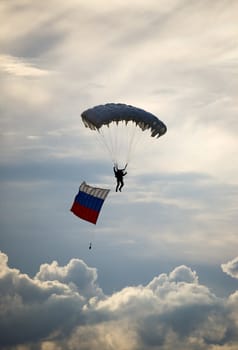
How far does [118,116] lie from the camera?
94.9 m

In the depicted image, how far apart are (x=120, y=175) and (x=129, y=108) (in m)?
8.49

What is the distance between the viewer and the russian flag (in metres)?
102

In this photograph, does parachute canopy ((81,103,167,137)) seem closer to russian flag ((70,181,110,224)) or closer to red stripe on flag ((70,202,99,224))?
russian flag ((70,181,110,224))

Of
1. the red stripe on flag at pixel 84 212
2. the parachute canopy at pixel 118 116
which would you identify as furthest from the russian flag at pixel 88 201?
the parachute canopy at pixel 118 116

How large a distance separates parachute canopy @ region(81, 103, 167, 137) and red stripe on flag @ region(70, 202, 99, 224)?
12111 mm

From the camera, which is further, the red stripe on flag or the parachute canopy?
the red stripe on flag

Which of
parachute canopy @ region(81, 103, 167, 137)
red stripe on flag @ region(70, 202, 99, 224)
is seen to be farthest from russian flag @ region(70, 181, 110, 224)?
parachute canopy @ region(81, 103, 167, 137)

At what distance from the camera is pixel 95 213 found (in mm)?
102375

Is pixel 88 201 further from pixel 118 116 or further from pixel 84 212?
pixel 118 116

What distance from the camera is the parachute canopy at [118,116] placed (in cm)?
9438

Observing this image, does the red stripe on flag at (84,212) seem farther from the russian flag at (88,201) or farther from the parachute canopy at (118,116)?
the parachute canopy at (118,116)

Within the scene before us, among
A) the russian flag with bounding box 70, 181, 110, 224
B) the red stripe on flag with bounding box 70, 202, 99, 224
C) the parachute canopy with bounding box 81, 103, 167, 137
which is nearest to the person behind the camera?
the parachute canopy with bounding box 81, 103, 167, 137

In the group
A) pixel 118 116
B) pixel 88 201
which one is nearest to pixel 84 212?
pixel 88 201

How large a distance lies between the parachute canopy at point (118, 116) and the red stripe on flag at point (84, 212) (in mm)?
12111
